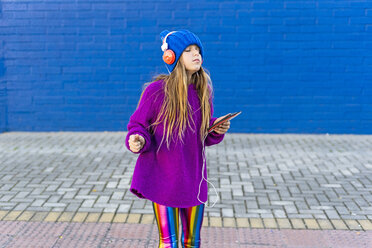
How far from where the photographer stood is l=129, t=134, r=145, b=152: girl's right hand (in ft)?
8.23

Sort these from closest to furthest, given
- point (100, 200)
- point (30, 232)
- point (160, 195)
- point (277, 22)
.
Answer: point (160, 195) < point (30, 232) < point (100, 200) < point (277, 22)

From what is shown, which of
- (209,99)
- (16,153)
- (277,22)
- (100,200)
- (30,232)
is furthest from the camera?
(277,22)

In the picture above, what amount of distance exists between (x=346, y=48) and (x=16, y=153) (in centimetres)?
607

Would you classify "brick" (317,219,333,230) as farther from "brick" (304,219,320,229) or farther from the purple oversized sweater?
the purple oversized sweater

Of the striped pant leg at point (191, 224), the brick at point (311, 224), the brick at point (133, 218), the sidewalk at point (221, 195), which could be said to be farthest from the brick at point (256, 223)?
the striped pant leg at point (191, 224)

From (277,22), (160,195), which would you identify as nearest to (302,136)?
(277,22)

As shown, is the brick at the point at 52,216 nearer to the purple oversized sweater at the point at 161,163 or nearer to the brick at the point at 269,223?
the purple oversized sweater at the point at 161,163

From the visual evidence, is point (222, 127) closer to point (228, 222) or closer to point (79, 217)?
point (228, 222)

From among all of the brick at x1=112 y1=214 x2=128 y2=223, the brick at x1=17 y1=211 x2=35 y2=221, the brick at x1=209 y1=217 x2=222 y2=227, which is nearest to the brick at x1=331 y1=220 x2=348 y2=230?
the brick at x1=209 y1=217 x2=222 y2=227

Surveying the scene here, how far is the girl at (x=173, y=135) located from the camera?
2.67 m

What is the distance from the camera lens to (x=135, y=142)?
2.51 meters

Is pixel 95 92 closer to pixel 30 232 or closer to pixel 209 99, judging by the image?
pixel 30 232

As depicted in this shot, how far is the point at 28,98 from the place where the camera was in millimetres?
8492

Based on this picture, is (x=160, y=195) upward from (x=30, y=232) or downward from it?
upward
